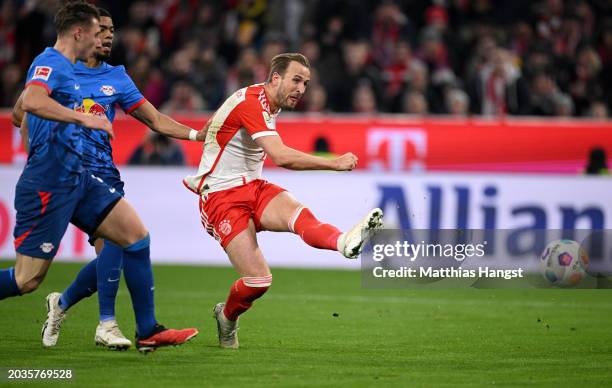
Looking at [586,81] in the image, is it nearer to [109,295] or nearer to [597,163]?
[597,163]

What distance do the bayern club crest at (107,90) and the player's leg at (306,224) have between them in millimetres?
1361

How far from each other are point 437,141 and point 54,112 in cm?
1160

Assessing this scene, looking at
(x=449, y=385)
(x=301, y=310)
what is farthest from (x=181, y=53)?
(x=449, y=385)

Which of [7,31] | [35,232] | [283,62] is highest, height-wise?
[283,62]

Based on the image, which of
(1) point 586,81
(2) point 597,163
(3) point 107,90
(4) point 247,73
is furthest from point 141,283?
(1) point 586,81

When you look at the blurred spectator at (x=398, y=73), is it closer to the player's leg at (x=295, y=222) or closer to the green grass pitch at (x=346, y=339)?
the green grass pitch at (x=346, y=339)

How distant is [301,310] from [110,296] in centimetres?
315

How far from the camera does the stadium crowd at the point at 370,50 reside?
19234mm

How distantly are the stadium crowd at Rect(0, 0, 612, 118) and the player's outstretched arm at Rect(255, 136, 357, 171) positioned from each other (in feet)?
33.9

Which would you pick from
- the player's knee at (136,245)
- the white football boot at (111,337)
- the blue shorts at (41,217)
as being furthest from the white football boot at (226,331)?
the blue shorts at (41,217)

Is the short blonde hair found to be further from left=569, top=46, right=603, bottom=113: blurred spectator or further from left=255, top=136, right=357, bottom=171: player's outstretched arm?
left=569, top=46, right=603, bottom=113: blurred spectator

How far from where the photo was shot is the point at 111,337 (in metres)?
8.43

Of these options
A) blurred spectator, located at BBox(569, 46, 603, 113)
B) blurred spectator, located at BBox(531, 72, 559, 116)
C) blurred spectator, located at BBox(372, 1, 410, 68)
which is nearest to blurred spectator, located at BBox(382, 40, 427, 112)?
blurred spectator, located at BBox(372, 1, 410, 68)

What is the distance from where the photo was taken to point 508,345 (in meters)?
8.99
